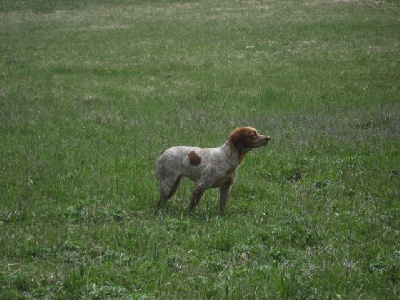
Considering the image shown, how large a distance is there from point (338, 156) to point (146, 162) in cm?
416

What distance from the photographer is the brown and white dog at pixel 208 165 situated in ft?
31.4

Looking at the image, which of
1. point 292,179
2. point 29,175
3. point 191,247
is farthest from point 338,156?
point 29,175

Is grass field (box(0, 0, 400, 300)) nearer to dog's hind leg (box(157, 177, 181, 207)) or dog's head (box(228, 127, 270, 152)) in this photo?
dog's hind leg (box(157, 177, 181, 207))

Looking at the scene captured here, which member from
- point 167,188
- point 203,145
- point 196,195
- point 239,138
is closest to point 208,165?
point 196,195

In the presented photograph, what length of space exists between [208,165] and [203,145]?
154 inches

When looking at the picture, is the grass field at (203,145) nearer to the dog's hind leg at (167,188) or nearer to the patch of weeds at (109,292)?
the patch of weeds at (109,292)

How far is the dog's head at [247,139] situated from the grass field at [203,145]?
1072 mm

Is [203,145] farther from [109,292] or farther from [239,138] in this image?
[109,292]

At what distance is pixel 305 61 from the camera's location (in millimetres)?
25391

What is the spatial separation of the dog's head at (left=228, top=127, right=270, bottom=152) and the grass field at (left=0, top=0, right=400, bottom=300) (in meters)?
1.07

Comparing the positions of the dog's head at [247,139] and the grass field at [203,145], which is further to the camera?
the dog's head at [247,139]

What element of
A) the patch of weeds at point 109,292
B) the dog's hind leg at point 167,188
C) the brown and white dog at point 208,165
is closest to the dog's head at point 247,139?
the brown and white dog at point 208,165

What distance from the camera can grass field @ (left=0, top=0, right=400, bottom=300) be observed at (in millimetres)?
6893

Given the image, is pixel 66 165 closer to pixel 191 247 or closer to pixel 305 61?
pixel 191 247
